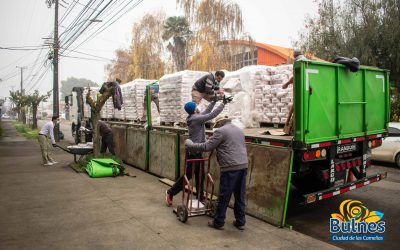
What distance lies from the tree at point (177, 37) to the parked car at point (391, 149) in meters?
18.1

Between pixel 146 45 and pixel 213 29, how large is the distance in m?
8.27

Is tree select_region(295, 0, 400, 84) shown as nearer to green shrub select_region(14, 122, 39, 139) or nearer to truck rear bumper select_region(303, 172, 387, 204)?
truck rear bumper select_region(303, 172, 387, 204)

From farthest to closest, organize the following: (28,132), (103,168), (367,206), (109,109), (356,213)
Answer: (28,132), (109,109), (103,168), (367,206), (356,213)

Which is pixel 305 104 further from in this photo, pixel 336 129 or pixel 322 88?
pixel 336 129

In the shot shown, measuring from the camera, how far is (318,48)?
797 inches

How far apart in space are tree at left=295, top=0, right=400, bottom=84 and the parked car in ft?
27.3

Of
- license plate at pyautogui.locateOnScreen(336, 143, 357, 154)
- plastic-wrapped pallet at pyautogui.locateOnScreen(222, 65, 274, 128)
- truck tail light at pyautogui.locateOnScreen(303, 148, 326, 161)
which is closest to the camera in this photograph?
truck tail light at pyautogui.locateOnScreen(303, 148, 326, 161)

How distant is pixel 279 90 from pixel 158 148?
12.8 ft

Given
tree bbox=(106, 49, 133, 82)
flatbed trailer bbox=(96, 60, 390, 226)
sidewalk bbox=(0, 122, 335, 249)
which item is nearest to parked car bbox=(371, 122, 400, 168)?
flatbed trailer bbox=(96, 60, 390, 226)

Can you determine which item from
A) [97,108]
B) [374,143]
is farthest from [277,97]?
[97,108]

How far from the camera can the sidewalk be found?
472 cm

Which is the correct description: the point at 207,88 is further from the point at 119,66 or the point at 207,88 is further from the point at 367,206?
the point at 119,66

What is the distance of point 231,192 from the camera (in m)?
5.08

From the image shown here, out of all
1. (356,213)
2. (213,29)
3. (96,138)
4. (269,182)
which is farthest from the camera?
(213,29)
